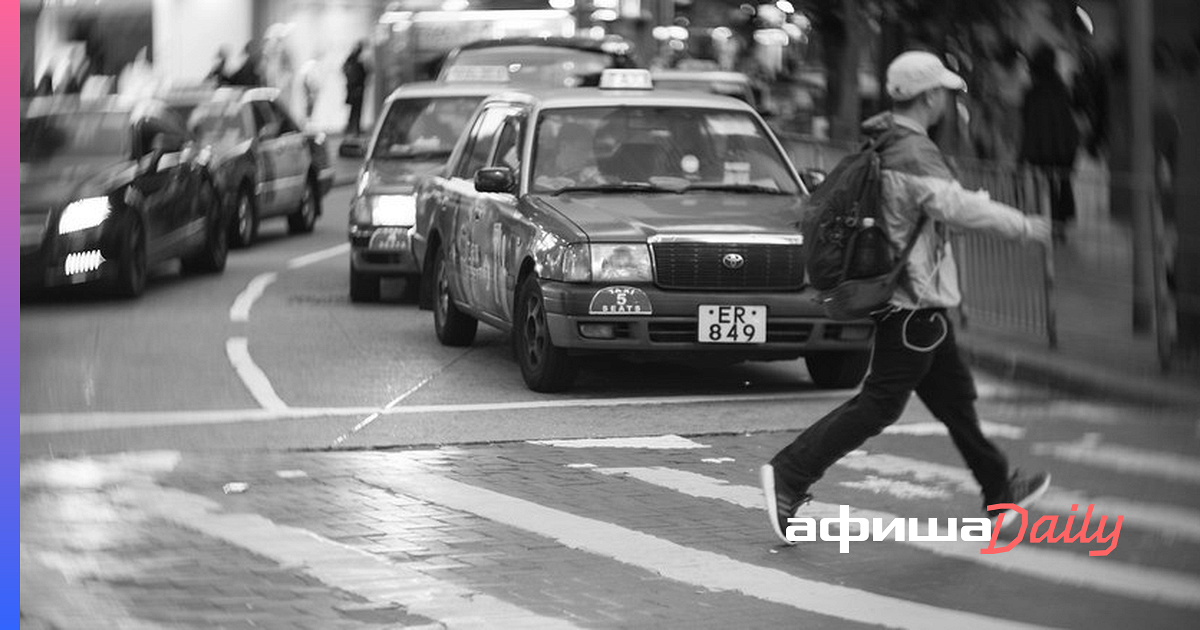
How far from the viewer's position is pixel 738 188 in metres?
12.7

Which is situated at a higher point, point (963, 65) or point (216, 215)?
point (963, 65)

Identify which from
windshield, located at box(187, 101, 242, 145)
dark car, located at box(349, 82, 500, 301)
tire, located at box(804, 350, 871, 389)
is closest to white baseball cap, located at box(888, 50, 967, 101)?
tire, located at box(804, 350, 871, 389)

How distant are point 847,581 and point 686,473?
237 cm

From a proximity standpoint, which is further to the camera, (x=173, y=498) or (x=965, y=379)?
(x=173, y=498)

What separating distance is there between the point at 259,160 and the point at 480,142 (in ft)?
29.8

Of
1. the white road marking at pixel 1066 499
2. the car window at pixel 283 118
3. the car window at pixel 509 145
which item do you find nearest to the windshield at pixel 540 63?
the car window at pixel 283 118

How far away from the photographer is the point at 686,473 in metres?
9.74

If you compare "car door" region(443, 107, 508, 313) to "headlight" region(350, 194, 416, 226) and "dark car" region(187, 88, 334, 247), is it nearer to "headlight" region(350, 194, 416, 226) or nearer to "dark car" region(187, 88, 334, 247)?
"headlight" region(350, 194, 416, 226)

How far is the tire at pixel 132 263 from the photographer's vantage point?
1745cm

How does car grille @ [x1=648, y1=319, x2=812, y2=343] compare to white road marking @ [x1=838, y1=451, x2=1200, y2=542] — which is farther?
car grille @ [x1=648, y1=319, x2=812, y2=343]

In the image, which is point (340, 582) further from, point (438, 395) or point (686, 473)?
point (438, 395)

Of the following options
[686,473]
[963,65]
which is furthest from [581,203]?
[963,65]

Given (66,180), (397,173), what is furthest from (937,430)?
(66,180)

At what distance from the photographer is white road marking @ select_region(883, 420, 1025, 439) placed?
11.1m
